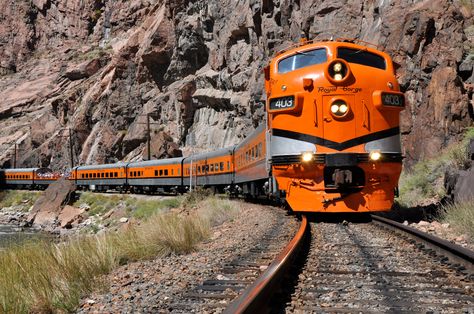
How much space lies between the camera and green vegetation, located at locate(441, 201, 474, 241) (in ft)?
25.5

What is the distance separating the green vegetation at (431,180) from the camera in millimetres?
13750

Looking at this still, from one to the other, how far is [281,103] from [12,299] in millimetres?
6719

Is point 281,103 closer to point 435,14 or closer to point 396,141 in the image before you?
point 396,141

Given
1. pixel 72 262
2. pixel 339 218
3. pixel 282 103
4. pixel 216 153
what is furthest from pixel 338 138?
pixel 216 153

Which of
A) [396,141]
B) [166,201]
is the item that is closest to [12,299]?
[396,141]

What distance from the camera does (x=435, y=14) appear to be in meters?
21.1

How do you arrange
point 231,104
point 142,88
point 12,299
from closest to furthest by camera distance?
point 12,299 < point 231,104 < point 142,88

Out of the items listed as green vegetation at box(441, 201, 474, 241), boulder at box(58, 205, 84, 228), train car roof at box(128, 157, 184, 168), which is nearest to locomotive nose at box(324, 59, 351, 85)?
green vegetation at box(441, 201, 474, 241)

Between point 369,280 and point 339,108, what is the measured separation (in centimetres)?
536

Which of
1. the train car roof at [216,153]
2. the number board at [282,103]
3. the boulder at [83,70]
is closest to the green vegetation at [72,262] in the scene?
the number board at [282,103]

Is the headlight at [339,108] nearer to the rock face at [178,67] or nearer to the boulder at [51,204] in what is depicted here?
the rock face at [178,67]

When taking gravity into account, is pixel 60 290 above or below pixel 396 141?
below

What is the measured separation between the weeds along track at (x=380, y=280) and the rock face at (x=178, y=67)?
13248mm

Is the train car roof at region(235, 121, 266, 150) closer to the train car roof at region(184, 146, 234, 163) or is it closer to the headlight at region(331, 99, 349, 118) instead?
the train car roof at region(184, 146, 234, 163)
